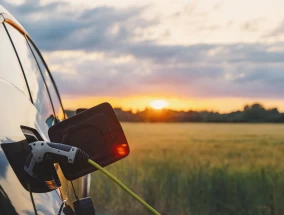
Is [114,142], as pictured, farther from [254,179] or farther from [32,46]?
[254,179]

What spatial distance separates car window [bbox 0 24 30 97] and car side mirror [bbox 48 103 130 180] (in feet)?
0.92

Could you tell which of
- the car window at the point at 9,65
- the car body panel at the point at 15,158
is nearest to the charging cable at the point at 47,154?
the car body panel at the point at 15,158

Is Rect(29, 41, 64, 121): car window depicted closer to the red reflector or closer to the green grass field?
the red reflector

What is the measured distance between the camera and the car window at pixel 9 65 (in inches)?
112

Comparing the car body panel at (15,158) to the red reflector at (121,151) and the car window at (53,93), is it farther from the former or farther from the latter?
the car window at (53,93)

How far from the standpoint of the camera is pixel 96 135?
2648mm

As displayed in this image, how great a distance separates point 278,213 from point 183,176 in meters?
1.52

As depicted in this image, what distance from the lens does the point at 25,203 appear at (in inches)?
90.7

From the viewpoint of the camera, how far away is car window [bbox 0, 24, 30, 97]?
2.83 m

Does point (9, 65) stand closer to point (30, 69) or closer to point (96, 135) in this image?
point (96, 135)

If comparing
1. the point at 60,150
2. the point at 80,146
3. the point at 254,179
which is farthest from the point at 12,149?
the point at 254,179

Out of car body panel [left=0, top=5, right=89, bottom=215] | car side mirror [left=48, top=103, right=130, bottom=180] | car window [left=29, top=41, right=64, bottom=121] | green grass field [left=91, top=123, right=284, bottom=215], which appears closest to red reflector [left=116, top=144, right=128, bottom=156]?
car side mirror [left=48, top=103, right=130, bottom=180]

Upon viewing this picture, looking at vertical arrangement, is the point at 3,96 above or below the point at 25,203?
above

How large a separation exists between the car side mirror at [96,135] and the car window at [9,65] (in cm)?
28
